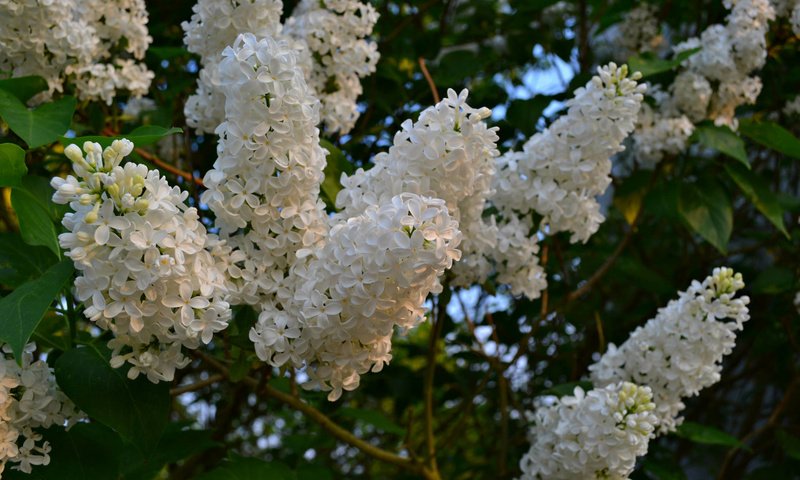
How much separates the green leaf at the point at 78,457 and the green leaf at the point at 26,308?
1.07 feet

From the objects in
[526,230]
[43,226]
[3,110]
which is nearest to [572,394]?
[526,230]

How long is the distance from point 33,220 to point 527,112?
141 centimetres

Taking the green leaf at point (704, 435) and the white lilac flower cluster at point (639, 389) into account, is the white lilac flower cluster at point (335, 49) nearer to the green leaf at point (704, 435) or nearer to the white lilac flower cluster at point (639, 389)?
the white lilac flower cluster at point (639, 389)

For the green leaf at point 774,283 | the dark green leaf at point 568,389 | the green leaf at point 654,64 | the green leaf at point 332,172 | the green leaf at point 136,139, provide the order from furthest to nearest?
the green leaf at point 774,283, the green leaf at point 654,64, the dark green leaf at point 568,389, the green leaf at point 332,172, the green leaf at point 136,139

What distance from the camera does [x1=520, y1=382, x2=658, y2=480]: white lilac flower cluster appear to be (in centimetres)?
150

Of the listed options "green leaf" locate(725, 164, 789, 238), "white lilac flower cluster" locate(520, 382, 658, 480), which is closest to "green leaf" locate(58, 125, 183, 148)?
"white lilac flower cluster" locate(520, 382, 658, 480)

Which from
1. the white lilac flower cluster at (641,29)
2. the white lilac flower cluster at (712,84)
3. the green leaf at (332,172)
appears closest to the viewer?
the green leaf at (332,172)

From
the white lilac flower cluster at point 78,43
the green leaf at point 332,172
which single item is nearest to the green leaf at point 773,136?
the green leaf at point 332,172

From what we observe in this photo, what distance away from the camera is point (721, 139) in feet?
7.10

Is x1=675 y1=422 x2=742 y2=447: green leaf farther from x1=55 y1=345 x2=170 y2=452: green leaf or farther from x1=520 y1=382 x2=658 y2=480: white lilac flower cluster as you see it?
x1=55 y1=345 x2=170 y2=452: green leaf

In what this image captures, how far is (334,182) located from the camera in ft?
5.17

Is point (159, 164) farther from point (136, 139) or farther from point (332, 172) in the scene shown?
point (136, 139)

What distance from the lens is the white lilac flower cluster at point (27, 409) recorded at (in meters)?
1.20

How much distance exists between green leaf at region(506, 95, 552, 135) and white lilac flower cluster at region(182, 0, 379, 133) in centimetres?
61
